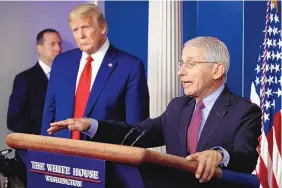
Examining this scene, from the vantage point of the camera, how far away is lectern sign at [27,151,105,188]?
1.76 metres

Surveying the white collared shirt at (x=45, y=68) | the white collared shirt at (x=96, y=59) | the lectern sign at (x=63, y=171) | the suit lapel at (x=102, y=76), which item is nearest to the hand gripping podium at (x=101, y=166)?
the lectern sign at (x=63, y=171)

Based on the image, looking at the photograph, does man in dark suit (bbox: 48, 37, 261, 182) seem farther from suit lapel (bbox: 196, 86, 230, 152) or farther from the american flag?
the american flag

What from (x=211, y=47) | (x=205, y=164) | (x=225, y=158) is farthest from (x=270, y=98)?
(x=205, y=164)

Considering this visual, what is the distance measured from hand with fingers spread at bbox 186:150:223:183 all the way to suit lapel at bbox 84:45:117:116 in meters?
1.29

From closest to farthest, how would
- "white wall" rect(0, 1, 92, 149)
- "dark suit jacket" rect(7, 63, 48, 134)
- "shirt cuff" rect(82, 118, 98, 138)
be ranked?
"shirt cuff" rect(82, 118, 98, 138) → "dark suit jacket" rect(7, 63, 48, 134) → "white wall" rect(0, 1, 92, 149)

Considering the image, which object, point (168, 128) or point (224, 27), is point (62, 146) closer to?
point (168, 128)

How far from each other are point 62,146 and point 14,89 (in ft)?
9.71

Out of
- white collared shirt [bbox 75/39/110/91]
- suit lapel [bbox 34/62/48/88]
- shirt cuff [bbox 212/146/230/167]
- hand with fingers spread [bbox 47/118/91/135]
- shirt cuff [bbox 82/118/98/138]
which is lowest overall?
suit lapel [bbox 34/62/48/88]

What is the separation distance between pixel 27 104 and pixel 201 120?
254cm

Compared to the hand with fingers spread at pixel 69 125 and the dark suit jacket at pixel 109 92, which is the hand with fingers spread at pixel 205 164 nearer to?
the hand with fingers spread at pixel 69 125

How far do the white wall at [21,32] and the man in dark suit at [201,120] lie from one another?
8.81 feet

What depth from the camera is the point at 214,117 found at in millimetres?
2303

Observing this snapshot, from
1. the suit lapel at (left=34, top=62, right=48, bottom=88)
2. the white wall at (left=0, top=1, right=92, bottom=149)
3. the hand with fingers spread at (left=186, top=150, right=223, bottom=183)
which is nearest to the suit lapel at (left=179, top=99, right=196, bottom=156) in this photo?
the hand with fingers spread at (left=186, top=150, right=223, bottom=183)

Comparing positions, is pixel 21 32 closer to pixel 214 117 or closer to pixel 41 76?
pixel 41 76
